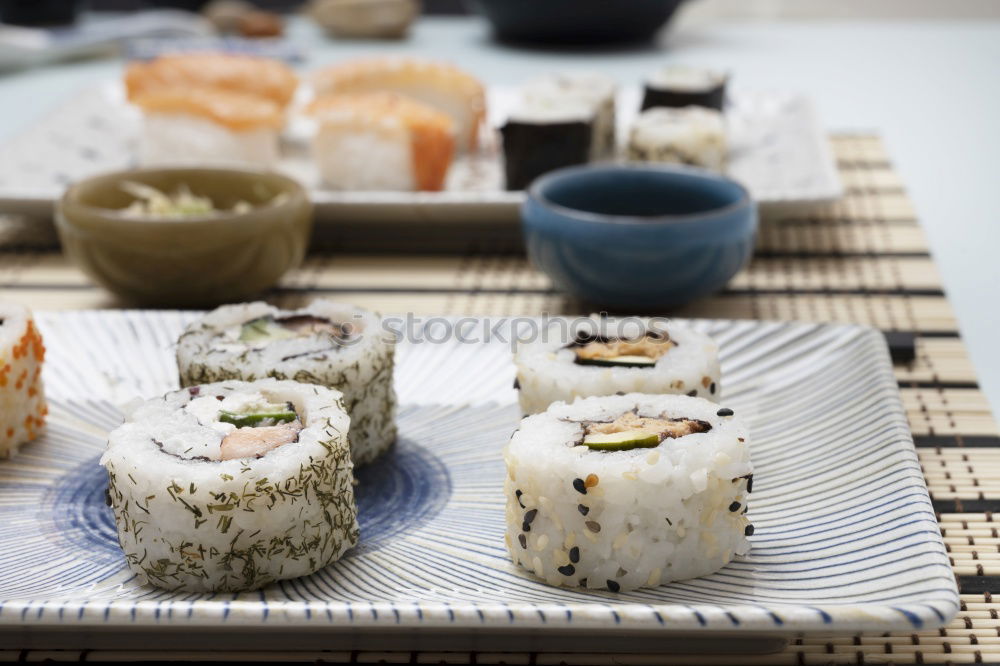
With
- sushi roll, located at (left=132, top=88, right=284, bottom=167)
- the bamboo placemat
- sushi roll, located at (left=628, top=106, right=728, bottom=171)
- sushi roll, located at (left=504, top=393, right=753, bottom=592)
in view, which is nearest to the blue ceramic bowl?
the bamboo placemat

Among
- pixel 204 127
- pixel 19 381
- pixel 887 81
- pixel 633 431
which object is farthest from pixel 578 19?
pixel 633 431

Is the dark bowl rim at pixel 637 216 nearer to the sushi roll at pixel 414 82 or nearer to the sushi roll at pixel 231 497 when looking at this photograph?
the sushi roll at pixel 231 497

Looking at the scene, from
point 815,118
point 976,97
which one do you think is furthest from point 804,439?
point 976,97

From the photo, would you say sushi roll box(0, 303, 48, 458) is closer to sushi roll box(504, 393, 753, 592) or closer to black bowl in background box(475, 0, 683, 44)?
sushi roll box(504, 393, 753, 592)

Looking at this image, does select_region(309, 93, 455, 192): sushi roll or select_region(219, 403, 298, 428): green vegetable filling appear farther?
select_region(309, 93, 455, 192): sushi roll

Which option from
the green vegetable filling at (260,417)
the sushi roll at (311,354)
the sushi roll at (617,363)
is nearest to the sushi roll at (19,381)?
the sushi roll at (311,354)

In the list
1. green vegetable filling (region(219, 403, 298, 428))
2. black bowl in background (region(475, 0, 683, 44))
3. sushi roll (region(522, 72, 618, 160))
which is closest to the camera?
green vegetable filling (region(219, 403, 298, 428))
